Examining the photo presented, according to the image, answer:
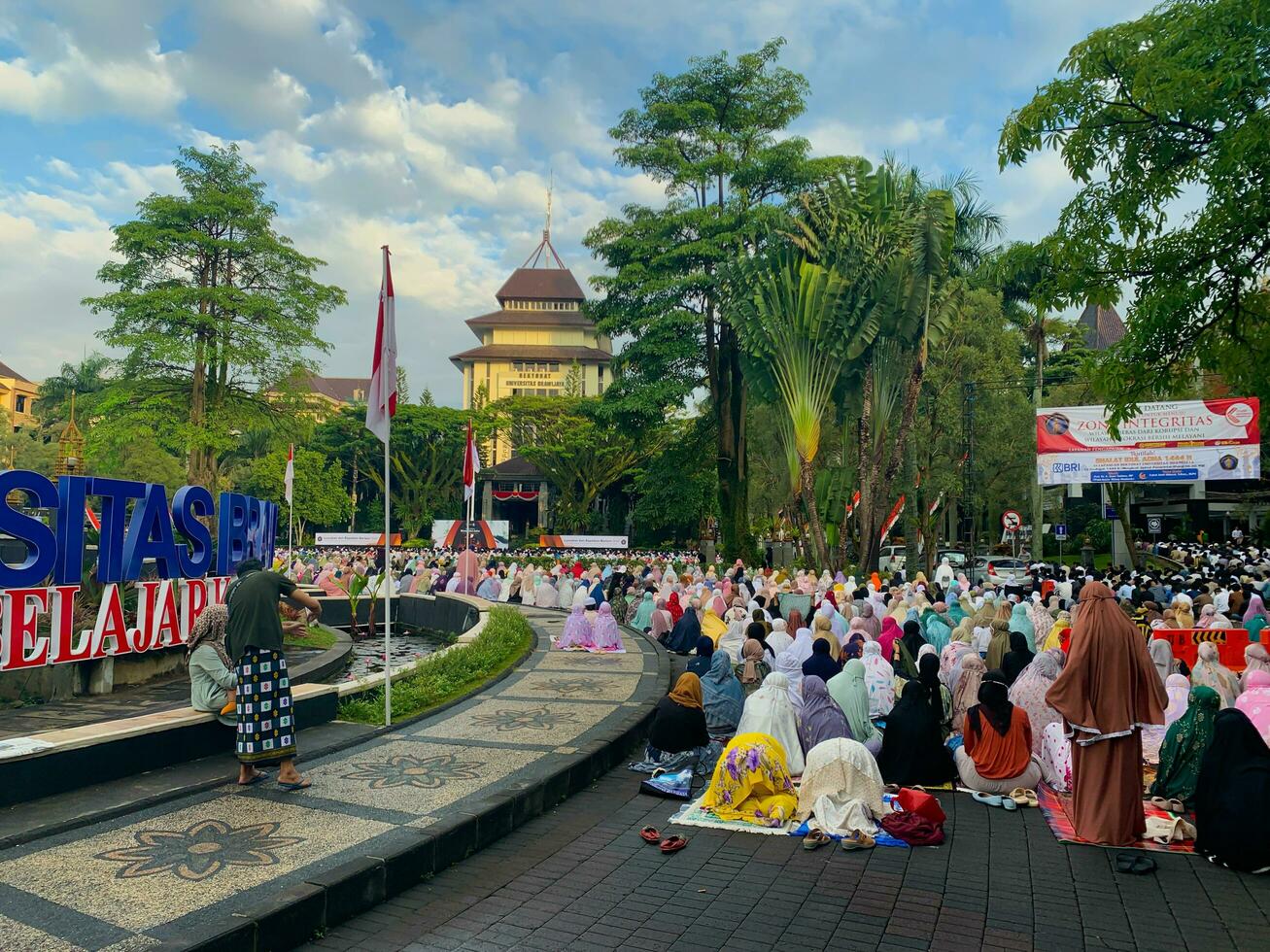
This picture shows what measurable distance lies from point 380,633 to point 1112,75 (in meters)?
16.1

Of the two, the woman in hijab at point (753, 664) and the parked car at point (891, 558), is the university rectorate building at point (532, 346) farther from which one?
the woman in hijab at point (753, 664)

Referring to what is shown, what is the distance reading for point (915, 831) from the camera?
5.73m

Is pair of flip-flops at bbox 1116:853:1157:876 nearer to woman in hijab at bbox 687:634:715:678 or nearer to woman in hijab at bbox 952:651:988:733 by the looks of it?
woman in hijab at bbox 952:651:988:733

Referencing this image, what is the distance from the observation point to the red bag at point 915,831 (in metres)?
5.71

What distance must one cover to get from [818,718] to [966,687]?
5.73 ft

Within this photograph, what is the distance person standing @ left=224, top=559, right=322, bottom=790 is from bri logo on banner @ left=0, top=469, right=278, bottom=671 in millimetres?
3053

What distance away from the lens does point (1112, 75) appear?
7.60 meters

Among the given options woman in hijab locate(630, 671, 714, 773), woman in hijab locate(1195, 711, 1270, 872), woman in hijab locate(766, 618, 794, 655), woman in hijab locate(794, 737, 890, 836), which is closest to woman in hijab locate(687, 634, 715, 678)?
woman in hijab locate(630, 671, 714, 773)

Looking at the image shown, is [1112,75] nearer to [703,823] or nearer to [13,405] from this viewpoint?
[703,823]

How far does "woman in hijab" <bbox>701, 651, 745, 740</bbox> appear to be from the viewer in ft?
29.0

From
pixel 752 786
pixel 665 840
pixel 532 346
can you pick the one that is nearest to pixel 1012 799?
pixel 752 786

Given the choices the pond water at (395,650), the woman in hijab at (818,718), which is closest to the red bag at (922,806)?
the woman in hijab at (818,718)

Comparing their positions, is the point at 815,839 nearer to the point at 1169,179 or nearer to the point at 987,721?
the point at 987,721

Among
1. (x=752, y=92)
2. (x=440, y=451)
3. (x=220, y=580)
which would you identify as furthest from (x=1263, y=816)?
(x=440, y=451)
